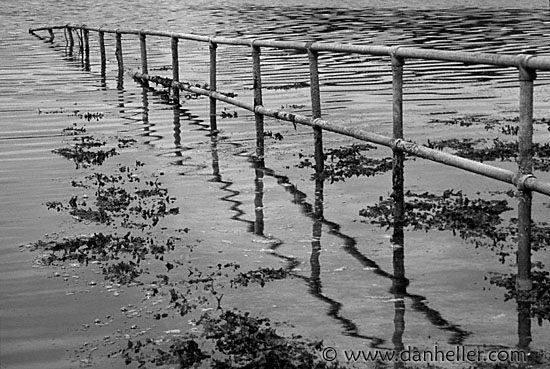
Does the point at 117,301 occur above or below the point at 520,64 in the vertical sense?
below

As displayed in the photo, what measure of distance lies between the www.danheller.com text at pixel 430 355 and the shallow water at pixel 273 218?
0.12m

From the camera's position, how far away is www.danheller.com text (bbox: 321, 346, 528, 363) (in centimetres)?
541

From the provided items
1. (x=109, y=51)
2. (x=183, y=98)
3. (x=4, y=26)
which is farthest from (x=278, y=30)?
(x=183, y=98)

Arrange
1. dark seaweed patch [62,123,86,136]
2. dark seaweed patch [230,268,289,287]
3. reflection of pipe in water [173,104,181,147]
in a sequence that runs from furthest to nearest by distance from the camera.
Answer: dark seaweed patch [62,123,86,136], reflection of pipe in water [173,104,181,147], dark seaweed patch [230,268,289,287]

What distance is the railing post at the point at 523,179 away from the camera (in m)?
6.55

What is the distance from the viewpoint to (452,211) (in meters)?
8.77

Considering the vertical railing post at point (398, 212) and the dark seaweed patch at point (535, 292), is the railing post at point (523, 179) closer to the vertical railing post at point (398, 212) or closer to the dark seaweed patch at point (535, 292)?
the dark seaweed patch at point (535, 292)

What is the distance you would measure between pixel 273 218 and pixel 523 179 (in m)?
2.69

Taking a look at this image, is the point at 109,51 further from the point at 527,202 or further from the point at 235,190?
the point at 527,202

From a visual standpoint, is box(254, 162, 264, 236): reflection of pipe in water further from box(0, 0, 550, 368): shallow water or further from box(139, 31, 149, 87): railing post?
box(139, 31, 149, 87): railing post

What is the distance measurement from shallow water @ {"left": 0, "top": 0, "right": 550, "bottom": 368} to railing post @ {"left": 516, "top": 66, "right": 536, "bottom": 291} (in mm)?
209

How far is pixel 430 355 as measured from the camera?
5.47m

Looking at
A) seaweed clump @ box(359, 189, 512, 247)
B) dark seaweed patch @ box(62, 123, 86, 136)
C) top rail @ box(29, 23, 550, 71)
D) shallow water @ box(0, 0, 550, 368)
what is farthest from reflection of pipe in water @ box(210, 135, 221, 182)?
seaweed clump @ box(359, 189, 512, 247)

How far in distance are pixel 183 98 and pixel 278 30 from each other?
23.6 metres
